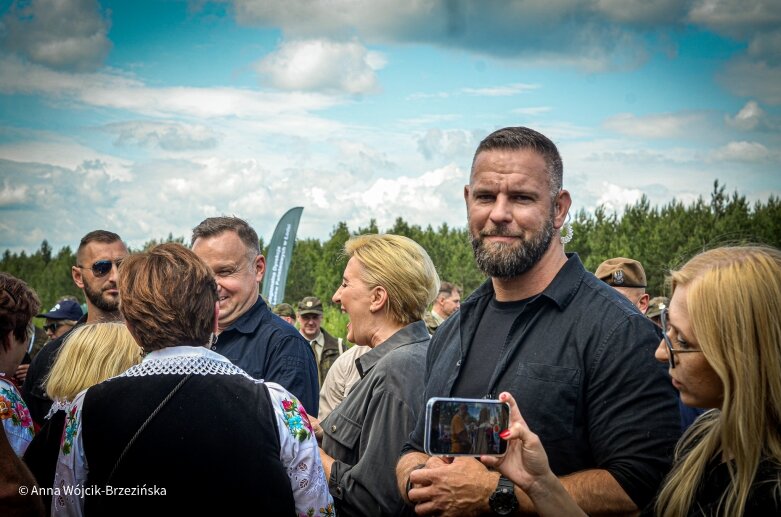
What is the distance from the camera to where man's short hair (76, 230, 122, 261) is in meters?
5.82

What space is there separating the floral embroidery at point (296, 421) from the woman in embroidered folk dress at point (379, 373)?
645 millimetres

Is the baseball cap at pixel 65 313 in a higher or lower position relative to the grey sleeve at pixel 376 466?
higher

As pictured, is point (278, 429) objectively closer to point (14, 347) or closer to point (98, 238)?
point (14, 347)

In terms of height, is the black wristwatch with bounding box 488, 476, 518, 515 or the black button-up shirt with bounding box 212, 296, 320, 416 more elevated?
the black button-up shirt with bounding box 212, 296, 320, 416

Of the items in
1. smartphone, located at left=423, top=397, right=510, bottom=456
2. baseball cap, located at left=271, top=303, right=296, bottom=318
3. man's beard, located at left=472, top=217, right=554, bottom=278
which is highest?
man's beard, located at left=472, top=217, right=554, bottom=278

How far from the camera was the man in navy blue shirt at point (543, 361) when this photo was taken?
102 inches

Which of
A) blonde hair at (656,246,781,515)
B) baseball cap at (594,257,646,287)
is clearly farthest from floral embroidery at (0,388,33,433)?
baseball cap at (594,257,646,287)

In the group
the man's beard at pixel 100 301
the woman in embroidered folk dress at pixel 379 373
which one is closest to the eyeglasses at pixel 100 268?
the man's beard at pixel 100 301

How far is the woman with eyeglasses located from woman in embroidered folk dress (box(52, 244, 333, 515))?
0.80 metres

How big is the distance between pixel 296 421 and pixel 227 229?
2101mm

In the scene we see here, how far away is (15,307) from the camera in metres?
3.56

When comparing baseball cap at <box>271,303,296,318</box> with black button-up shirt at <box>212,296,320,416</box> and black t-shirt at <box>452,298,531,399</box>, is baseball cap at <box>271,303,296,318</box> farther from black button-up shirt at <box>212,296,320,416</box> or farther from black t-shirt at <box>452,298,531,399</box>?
black t-shirt at <box>452,298,531,399</box>

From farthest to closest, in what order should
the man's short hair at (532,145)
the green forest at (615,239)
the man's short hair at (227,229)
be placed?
the green forest at (615,239) < the man's short hair at (227,229) < the man's short hair at (532,145)

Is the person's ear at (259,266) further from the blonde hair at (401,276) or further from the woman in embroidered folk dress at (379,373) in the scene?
the blonde hair at (401,276)
